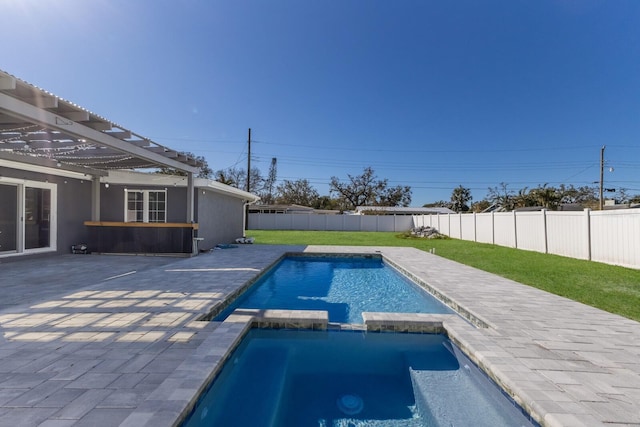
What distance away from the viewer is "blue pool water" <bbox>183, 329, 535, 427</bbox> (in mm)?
2674

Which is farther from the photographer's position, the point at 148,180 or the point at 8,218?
the point at 148,180

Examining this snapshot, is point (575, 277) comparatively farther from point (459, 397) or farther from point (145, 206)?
point (145, 206)

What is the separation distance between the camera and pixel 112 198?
11062mm

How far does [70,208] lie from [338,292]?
Answer: 8.90m

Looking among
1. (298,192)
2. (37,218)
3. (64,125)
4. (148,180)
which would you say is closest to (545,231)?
(64,125)

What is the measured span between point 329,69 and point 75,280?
1301 cm

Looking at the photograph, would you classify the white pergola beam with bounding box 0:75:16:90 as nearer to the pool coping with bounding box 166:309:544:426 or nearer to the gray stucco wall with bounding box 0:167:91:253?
the pool coping with bounding box 166:309:544:426

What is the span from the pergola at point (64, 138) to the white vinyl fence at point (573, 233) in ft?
39.4

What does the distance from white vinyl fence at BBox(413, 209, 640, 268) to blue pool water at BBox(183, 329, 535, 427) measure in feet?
24.9

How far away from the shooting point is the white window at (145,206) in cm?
1116

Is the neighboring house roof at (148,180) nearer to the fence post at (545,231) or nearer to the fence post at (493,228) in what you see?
the fence post at (545,231)

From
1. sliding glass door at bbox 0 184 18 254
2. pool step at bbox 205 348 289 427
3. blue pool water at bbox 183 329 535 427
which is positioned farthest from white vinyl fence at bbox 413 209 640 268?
sliding glass door at bbox 0 184 18 254

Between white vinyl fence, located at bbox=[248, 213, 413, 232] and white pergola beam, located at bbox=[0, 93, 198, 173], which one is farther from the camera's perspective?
white vinyl fence, located at bbox=[248, 213, 413, 232]

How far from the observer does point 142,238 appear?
387 inches
